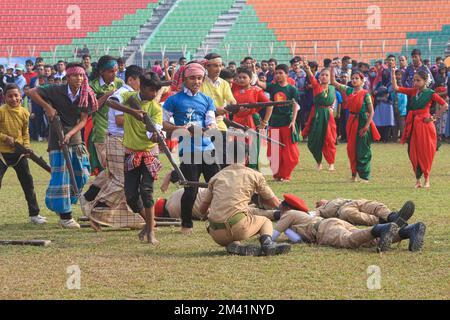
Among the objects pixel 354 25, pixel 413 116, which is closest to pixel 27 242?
pixel 413 116

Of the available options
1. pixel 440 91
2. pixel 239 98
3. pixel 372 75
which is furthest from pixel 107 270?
pixel 372 75

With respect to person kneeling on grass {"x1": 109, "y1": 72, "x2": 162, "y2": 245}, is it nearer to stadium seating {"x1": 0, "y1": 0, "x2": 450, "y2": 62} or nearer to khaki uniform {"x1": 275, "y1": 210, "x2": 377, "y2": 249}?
khaki uniform {"x1": 275, "y1": 210, "x2": 377, "y2": 249}

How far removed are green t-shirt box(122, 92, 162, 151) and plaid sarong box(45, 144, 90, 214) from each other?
1253mm

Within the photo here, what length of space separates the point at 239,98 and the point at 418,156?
8.68 ft

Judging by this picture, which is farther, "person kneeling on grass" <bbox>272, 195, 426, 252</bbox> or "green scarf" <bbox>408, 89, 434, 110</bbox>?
"green scarf" <bbox>408, 89, 434, 110</bbox>

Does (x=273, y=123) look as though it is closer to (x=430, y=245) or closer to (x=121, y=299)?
(x=430, y=245)

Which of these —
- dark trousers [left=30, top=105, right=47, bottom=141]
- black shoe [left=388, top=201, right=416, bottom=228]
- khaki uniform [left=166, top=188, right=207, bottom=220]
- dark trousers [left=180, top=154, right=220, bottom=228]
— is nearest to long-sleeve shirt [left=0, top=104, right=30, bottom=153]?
khaki uniform [left=166, top=188, right=207, bottom=220]

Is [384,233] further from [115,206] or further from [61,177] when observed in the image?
[61,177]

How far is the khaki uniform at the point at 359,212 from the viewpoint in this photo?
9180mm

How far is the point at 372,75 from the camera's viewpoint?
23422 mm

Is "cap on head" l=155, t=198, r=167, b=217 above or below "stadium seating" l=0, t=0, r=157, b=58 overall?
below

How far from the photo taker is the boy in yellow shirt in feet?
33.6

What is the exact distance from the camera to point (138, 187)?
894 cm

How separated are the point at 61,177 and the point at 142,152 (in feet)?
4.86
